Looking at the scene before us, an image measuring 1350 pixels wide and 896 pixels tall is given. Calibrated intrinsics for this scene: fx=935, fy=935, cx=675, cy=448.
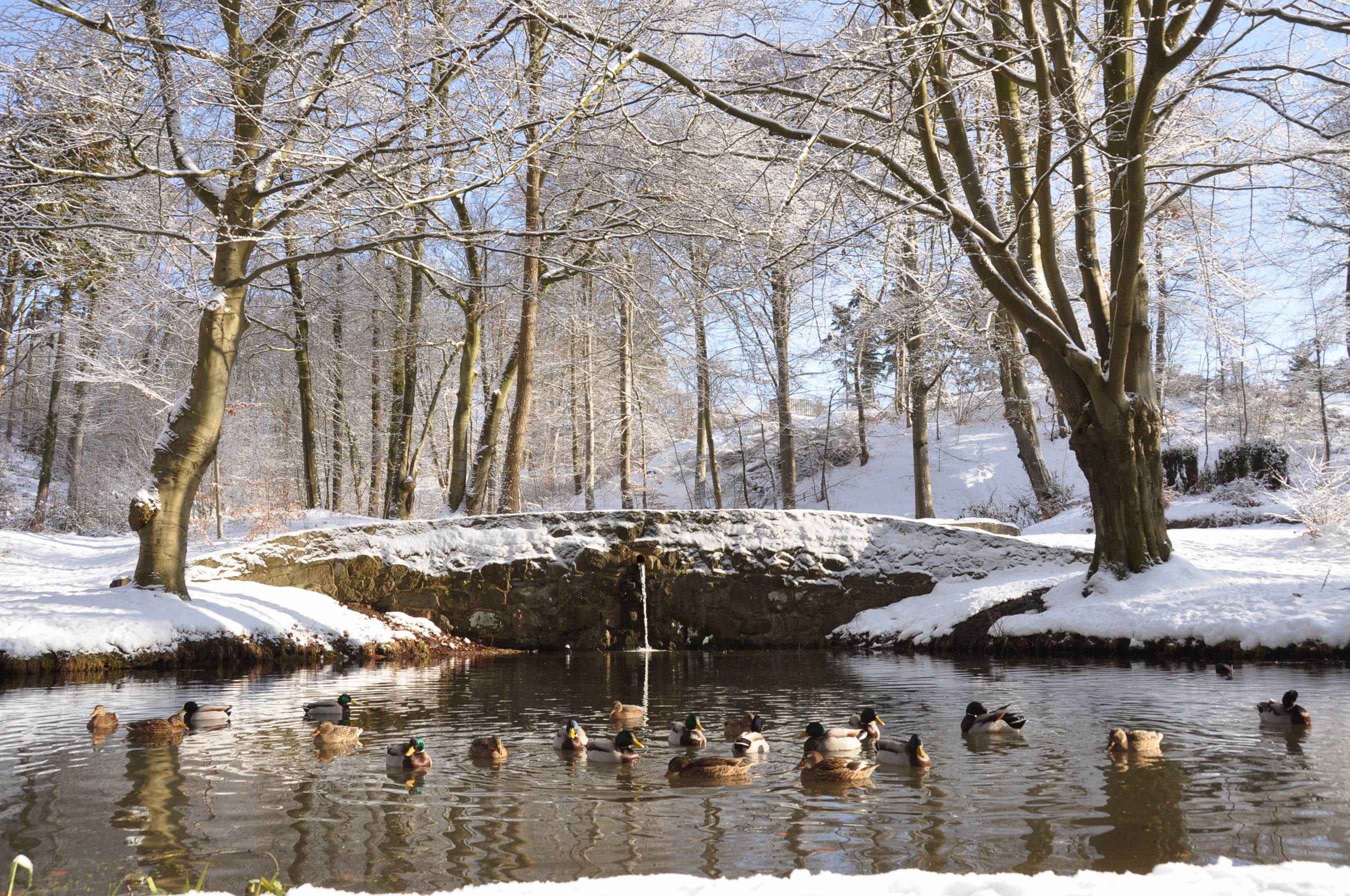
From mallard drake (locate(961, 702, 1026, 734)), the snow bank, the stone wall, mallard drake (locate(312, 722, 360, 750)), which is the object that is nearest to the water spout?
the stone wall

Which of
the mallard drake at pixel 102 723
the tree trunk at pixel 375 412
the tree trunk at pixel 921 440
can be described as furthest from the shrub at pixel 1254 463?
the mallard drake at pixel 102 723

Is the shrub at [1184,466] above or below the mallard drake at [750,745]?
above

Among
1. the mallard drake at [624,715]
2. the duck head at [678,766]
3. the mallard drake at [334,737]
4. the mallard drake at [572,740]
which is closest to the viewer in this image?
the duck head at [678,766]

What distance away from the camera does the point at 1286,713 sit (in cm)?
679

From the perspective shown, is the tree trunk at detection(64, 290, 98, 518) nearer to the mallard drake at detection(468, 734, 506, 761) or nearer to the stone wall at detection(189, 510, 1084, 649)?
the stone wall at detection(189, 510, 1084, 649)

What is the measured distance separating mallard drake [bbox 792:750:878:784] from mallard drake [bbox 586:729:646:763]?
1.25 m

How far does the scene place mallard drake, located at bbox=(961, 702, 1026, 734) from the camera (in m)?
6.82

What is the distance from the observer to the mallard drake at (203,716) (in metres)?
7.66

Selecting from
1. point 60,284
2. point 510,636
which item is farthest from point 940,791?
point 60,284

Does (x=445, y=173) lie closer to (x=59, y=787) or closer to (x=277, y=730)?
(x=277, y=730)

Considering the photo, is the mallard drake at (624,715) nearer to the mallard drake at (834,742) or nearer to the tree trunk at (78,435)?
the mallard drake at (834,742)

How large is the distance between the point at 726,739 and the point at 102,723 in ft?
16.1

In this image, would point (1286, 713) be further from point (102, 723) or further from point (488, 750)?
point (102, 723)

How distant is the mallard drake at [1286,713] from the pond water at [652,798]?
17 cm
